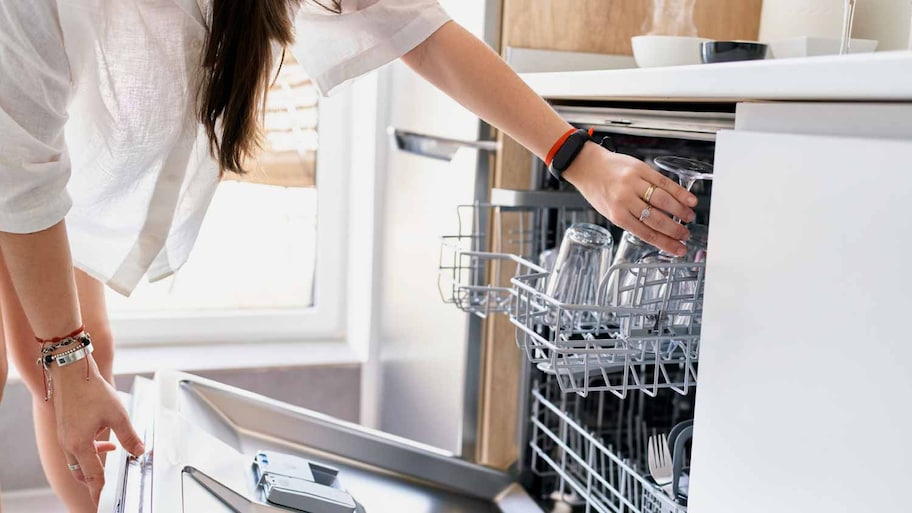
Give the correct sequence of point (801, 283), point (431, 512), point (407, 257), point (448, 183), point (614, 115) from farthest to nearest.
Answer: point (407, 257) < point (448, 183) < point (431, 512) < point (614, 115) < point (801, 283)

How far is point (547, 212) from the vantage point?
1160mm

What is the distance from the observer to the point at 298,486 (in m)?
0.93

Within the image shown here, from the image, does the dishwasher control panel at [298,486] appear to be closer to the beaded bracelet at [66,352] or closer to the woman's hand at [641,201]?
the beaded bracelet at [66,352]

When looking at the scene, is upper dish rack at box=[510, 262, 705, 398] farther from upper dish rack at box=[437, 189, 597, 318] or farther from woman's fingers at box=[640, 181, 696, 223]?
upper dish rack at box=[437, 189, 597, 318]

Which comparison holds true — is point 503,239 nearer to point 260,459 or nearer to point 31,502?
point 260,459

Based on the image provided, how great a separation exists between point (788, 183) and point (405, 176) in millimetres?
1095

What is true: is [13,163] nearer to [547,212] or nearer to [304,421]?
[304,421]

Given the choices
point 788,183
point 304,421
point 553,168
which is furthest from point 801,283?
point 304,421

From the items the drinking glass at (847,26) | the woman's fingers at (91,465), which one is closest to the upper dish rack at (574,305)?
the drinking glass at (847,26)

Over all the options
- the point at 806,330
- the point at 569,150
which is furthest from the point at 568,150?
the point at 806,330

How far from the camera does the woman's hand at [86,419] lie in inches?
33.9

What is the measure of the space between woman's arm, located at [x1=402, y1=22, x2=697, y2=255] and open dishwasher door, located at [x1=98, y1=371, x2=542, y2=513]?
0.44 metres

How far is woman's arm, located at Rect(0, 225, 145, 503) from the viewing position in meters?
0.83

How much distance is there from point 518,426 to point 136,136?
63 cm
